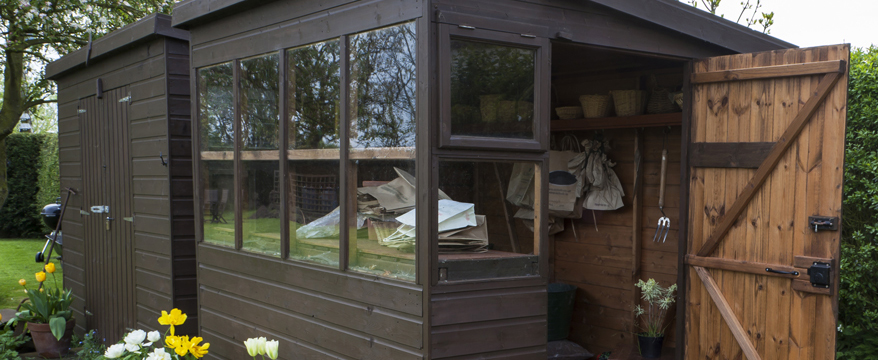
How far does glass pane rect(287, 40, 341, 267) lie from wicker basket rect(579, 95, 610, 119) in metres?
2.42

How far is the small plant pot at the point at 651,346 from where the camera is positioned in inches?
175

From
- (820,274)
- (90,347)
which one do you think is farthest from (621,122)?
(90,347)

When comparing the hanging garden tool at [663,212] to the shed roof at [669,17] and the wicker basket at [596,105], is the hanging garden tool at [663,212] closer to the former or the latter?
the wicker basket at [596,105]

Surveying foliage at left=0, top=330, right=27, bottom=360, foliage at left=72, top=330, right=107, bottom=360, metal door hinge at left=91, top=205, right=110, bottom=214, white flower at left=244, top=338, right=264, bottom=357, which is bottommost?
foliage at left=72, top=330, right=107, bottom=360

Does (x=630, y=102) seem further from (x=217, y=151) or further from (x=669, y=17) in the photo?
(x=217, y=151)

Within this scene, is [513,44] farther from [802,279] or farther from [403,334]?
[802,279]

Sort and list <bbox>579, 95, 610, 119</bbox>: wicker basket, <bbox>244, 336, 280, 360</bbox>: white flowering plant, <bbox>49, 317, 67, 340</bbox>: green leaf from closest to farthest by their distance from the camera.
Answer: <bbox>244, 336, 280, 360</bbox>: white flowering plant, <bbox>579, 95, 610, 119</bbox>: wicker basket, <bbox>49, 317, 67, 340</bbox>: green leaf

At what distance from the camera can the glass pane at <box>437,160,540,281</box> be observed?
2.95 meters

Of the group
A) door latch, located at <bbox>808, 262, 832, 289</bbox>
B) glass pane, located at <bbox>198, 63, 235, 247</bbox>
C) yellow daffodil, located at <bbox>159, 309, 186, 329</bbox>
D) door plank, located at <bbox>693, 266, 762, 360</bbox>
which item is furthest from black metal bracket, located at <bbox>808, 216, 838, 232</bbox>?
glass pane, located at <bbox>198, 63, 235, 247</bbox>

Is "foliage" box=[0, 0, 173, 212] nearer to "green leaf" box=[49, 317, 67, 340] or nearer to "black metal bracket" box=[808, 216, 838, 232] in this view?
"green leaf" box=[49, 317, 67, 340]

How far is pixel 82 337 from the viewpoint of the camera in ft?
20.5

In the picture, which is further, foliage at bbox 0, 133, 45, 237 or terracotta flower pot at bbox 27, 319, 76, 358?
foliage at bbox 0, 133, 45, 237

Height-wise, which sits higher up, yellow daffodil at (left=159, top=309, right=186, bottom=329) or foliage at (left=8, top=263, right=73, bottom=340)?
yellow daffodil at (left=159, top=309, right=186, bottom=329)

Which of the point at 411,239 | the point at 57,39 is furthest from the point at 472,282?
the point at 57,39
